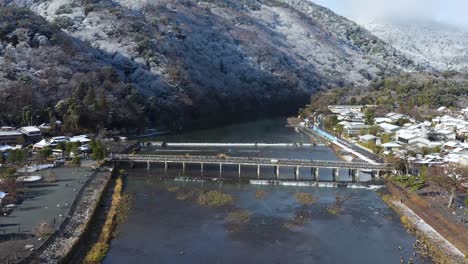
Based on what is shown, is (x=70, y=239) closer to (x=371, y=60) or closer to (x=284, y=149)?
(x=284, y=149)

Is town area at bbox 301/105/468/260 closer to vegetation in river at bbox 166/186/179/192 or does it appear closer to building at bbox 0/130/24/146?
vegetation in river at bbox 166/186/179/192

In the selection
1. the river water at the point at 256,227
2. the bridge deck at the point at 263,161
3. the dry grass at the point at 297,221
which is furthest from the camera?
the bridge deck at the point at 263,161

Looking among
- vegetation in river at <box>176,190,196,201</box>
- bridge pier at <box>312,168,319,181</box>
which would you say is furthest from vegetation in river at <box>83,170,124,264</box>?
bridge pier at <box>312,168,319,181</box>

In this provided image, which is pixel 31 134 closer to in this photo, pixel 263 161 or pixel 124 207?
pixel 124 207

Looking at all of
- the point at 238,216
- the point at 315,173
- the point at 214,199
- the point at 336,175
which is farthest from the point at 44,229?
the point at 336,175

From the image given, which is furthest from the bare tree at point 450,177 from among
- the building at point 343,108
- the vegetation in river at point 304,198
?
the building at point 343,108

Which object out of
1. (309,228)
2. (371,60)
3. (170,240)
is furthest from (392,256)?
(371,60)

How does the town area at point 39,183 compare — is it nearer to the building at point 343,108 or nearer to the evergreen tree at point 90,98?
the evergreen tree at point 90,98
